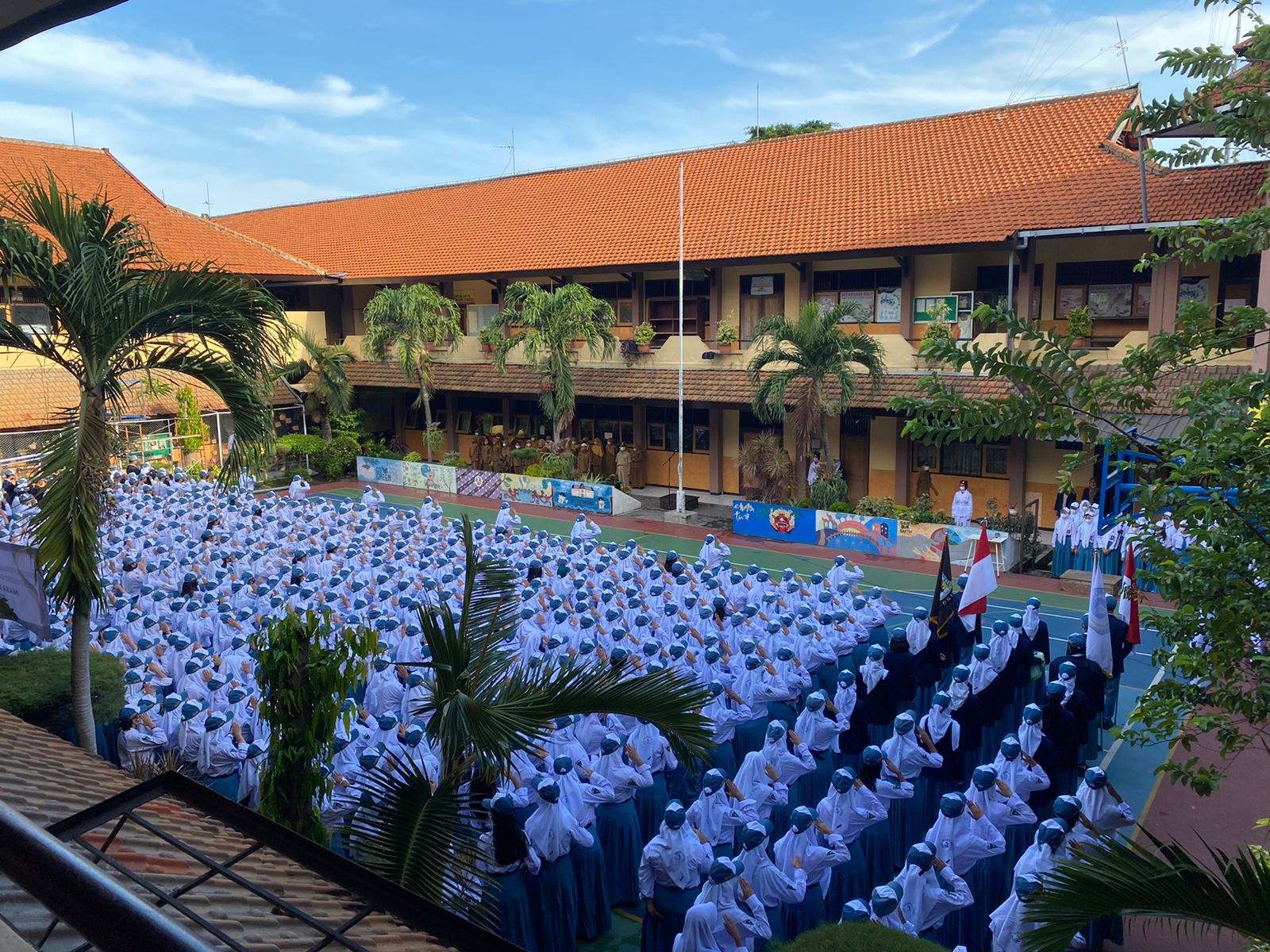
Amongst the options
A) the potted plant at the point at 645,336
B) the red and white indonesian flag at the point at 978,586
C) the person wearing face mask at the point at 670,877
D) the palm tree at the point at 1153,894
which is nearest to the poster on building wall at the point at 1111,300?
the potted plant at the point at 645,336

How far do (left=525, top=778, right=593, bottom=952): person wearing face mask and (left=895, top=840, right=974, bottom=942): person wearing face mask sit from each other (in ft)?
8.38

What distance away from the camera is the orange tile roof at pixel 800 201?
69.5 ft

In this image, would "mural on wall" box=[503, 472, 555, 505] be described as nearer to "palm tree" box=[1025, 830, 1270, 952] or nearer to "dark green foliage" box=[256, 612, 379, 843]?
"dark green foliage" box=[256, 612, 379, 843]

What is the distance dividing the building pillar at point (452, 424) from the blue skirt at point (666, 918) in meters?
25.1

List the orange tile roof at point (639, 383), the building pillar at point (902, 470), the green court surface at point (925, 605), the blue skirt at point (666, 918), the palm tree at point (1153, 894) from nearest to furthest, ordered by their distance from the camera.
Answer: the palm tree at point (1153, 894) → the blue skirt at point (666, 918) → the green court surface at point (925, 605) → the orange tile roof at point (639, 383) → the building pillar at point (902, 470)

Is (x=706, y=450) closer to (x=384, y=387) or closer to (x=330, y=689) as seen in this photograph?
(x=384, y=387)

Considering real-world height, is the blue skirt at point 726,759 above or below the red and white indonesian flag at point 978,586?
below

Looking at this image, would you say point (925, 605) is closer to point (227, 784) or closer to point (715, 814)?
point (715, 814)

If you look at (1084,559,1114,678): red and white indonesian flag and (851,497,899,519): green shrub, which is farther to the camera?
(851,497,899,519): green shrub

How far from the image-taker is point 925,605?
55.1 ft

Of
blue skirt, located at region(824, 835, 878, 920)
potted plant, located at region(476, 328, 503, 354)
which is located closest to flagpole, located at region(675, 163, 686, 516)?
potted plant, located at region(476, 328, 503, 354)

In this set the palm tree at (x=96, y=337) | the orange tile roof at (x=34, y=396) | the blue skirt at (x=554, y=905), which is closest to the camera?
the palm tree at (x=96, y=337)

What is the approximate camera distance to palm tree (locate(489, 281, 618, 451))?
25.3 m

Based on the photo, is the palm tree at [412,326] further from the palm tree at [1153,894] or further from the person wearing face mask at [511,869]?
the palm tree at [1153,894]
